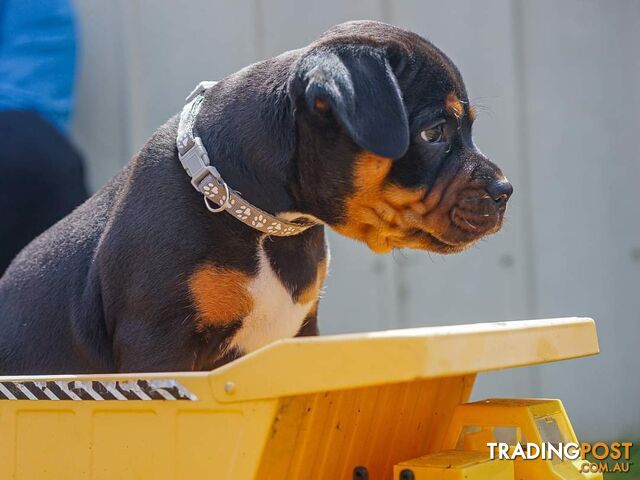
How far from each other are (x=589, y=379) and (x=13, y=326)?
291 centimetres

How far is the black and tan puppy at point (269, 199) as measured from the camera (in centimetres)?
262

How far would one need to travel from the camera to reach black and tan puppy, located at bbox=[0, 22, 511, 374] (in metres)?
2.62

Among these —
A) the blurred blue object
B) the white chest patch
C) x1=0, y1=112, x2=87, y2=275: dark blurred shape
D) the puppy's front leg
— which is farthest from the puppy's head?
the blurred blue object

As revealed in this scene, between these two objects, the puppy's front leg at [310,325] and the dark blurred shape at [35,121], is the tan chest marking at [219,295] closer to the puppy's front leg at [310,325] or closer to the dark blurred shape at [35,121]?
the puppy's front leg at [310,325]

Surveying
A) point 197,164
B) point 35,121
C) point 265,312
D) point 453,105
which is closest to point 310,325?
point 265,312

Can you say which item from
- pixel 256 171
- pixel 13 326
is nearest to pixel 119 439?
pixel 256 171

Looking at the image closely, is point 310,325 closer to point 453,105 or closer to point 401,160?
point 401,160

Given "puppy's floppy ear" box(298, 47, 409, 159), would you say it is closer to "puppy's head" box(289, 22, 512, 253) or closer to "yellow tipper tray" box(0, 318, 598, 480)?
"puppy's head" box(289, 22, 512, 253)

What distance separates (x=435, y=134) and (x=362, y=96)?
32cm

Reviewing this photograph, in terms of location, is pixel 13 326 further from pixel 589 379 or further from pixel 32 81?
pixel 589 379

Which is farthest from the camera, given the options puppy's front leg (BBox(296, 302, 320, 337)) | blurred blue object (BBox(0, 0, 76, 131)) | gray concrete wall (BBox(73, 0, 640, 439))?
gray concrete wall (BBox(73, 0, 640, 439))

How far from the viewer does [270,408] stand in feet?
5.81

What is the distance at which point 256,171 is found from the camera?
271cm

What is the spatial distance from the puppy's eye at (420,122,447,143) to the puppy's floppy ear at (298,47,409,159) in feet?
0.56
